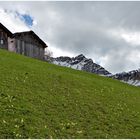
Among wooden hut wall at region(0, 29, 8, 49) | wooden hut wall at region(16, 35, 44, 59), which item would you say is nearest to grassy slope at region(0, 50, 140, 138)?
wooden hut wall at region(0, 29, 8, 49)

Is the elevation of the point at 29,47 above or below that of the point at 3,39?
below

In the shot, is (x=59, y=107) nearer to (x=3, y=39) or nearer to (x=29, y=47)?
(x=3, y=39)

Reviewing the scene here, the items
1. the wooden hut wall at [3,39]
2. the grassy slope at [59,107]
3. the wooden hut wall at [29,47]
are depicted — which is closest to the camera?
the grassy slope at [59,107]

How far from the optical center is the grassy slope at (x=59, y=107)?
1045 inches

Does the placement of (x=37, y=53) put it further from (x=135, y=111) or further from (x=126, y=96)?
(x=135, y=111)

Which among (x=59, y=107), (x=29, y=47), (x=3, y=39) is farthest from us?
(x=29, y=47)

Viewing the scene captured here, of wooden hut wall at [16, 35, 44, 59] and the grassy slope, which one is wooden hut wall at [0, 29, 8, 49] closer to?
wooden hut wall at [16, 35, 44, 59]

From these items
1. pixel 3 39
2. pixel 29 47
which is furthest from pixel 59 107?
pixel 29 47

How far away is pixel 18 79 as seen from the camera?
123ft

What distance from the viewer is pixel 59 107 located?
31609mm

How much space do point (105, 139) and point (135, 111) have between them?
415 inches

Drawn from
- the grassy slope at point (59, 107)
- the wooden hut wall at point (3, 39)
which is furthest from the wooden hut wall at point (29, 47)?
the grassy slope at point (59, 107)

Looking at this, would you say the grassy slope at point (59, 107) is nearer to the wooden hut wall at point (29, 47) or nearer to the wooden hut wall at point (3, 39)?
the wooden hut wall at point (3, 39)

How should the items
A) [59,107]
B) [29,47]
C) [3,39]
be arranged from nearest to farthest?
[59,107] < [3,39] < [29,47]
